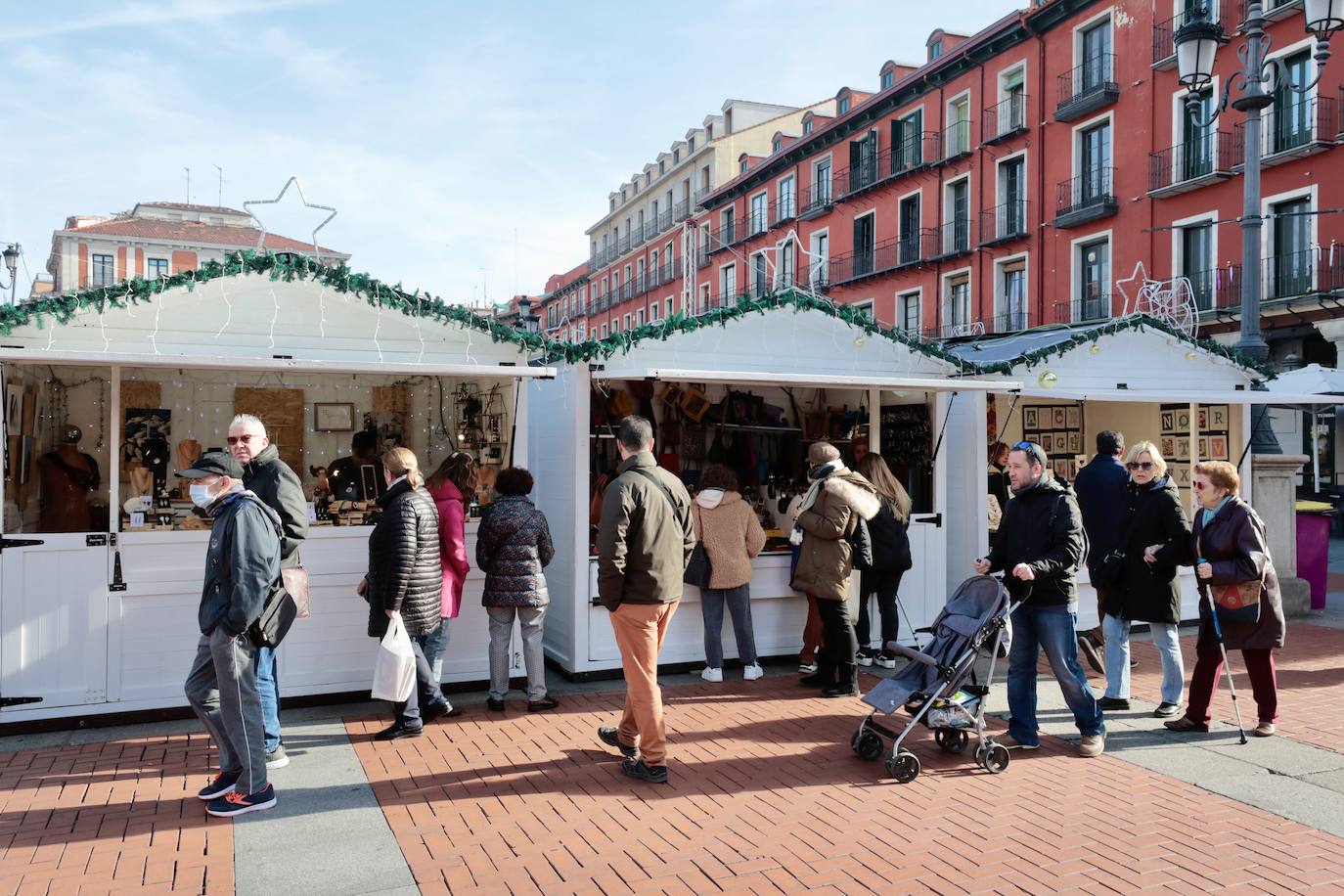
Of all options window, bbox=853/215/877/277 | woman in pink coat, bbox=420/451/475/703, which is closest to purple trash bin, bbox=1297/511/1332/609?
woman in pink coat, bbox=420/451/475/703

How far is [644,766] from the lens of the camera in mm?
4938

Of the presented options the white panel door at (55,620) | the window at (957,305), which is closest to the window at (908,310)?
the window at (957,305)

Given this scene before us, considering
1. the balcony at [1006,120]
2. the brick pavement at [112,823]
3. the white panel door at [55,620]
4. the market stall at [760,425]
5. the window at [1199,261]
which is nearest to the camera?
the brick pavement at [112,823]

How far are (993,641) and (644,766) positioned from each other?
1.92 meters

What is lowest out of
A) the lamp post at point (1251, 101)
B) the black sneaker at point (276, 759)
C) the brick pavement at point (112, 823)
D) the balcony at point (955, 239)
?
the brick pavement at point (112, 823)

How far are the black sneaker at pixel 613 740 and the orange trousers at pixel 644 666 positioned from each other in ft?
0.57

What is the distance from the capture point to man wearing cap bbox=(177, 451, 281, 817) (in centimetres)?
429

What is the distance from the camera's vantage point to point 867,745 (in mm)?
5273

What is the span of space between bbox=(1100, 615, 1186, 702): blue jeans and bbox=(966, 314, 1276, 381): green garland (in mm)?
2646

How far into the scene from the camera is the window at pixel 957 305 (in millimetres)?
28062

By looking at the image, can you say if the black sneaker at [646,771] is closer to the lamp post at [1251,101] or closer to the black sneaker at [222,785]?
the black sneaker at [222,785]

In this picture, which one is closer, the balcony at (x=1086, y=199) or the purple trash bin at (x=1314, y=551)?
the purple trash bin at (x=1314, y=551)

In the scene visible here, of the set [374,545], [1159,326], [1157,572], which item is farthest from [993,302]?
[374,545]

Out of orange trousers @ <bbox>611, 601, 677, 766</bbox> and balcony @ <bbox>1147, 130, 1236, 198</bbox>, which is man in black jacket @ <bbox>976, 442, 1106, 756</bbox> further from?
balcony @ <bbox>1147, 130, 1236, 198</bbox>
